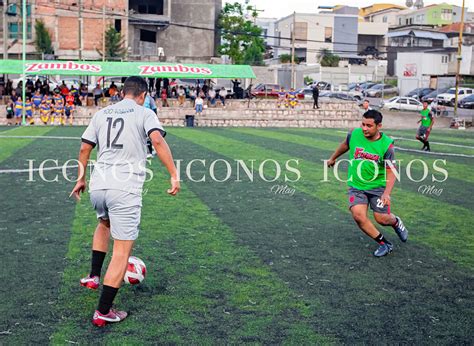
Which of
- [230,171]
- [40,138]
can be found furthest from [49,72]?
[230,171]

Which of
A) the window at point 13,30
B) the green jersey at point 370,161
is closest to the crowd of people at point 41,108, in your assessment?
the green jersey at point 370,161

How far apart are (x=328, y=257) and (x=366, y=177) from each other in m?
1.08

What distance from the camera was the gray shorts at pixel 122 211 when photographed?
17.5 feet

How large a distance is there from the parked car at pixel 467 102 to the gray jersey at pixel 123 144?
49241 millimetres

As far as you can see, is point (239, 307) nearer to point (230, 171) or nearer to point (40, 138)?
point (230, 171)

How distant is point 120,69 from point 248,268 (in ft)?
105

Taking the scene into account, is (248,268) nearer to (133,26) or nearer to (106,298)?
(106,298)

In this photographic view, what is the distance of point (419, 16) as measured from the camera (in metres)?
103

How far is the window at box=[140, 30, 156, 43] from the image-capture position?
67.9 metres

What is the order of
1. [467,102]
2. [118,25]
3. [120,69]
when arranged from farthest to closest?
1. [118,25]
2. [467,102]
3. [120,69]

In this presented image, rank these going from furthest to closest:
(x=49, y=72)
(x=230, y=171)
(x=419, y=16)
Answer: (x=419, y=16) → (x=49, y=72) → (x=230, y=171)

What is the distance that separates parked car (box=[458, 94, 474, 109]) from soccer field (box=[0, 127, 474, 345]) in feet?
131

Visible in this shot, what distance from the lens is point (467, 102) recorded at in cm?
5094

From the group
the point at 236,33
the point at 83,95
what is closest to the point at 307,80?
the point at 236,33
